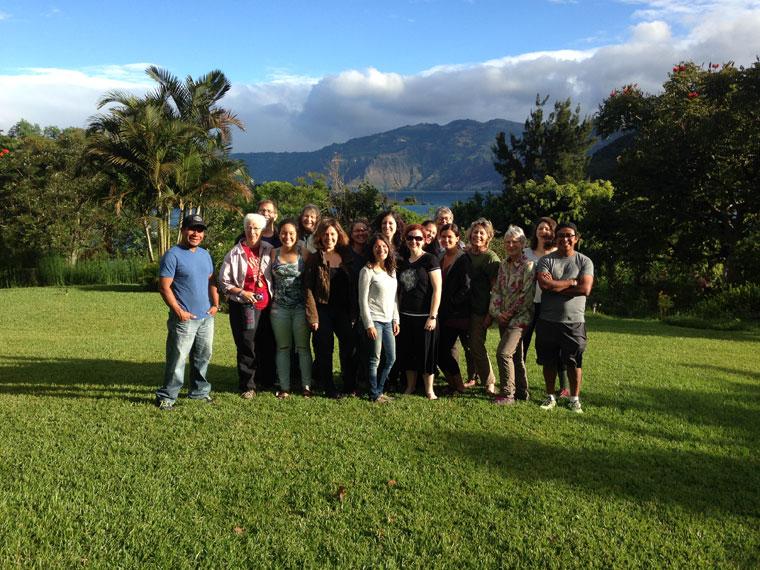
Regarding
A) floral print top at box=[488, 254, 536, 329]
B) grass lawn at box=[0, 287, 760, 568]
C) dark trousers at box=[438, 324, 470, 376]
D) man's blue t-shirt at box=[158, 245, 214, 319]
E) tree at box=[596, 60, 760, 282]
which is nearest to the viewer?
grass lawn at box=[0, 287, 760, 568]

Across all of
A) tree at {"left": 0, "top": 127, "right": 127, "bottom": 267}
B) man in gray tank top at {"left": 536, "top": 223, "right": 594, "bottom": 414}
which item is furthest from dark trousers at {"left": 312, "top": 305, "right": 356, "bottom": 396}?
tree at {"left": 0, "top": 127, "right": 127, "bottom": 267}

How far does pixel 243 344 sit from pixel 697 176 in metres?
13.6

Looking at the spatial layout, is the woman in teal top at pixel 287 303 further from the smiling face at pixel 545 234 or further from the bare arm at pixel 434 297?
the smiling face at pixel 545 234

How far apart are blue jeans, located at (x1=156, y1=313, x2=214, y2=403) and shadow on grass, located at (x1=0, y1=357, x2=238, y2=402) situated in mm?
512

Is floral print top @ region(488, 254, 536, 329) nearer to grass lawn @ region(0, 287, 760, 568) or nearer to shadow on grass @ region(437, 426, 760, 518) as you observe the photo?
grass lawn @ region(0, 287, 760, 568)

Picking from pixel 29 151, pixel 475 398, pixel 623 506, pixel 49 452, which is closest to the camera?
pixel 623 506

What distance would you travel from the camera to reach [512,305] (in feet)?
18.4

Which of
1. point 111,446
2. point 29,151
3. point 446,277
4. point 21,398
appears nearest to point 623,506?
point 446,277

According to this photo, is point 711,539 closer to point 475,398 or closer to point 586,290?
point 586,290

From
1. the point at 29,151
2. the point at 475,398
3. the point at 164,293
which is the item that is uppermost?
the point at 29,151

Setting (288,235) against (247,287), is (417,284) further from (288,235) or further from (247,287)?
(247,287)

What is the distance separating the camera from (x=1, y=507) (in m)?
3.38

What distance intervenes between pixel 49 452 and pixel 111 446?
0.40 m

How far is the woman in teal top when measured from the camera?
18.6ft
